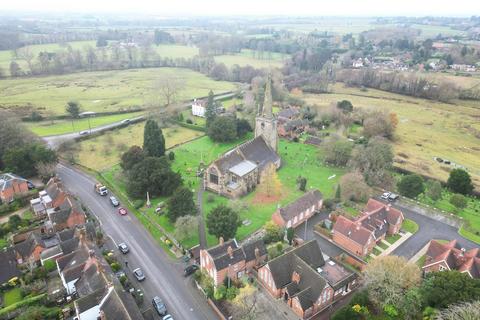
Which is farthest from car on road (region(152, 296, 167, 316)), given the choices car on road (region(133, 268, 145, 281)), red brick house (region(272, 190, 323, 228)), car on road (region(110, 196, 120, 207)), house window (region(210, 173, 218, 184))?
house window (region(210, 173, 218, 184))

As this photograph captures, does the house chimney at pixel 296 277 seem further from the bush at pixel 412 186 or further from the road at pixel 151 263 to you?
the bush at pixel 412 186

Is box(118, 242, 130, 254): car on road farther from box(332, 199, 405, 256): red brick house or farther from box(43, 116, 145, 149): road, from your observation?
box(43, 116, 145, 149): road

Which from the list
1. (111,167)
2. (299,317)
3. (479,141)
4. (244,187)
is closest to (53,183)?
(111,167)

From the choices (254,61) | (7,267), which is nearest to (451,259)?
(7,267)

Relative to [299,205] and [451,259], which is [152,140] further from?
[451,259]

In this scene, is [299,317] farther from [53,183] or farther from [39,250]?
[53,183]

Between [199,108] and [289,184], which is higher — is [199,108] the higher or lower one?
the higher one
